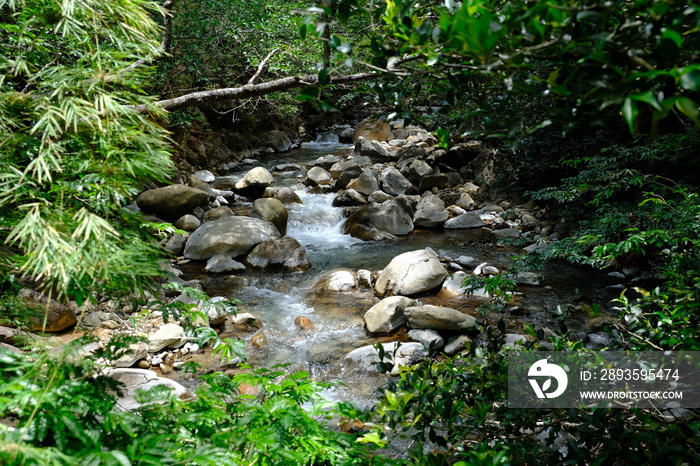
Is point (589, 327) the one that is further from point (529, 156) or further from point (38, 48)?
point (38, 48)

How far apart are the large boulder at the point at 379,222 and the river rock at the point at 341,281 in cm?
198

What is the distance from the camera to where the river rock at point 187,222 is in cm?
795

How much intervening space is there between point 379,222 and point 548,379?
6.85 metres

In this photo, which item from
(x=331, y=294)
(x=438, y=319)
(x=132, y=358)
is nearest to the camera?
(x=132, y=358)

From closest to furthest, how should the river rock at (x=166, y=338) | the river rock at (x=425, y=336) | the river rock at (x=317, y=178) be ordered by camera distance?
the river rock at (x=166, y=338), the river rock at (x=425, y=336), the river rock at (x=317, y=178)

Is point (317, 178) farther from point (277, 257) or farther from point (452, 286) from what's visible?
point (452, 286)

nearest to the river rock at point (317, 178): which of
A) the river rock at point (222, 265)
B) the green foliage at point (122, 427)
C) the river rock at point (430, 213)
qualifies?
the river rock at point (430, 213)

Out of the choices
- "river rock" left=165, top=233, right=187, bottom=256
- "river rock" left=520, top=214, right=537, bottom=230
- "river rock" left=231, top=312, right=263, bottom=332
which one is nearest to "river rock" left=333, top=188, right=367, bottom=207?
"river rock" left=520, top=214, right=537, bottom=230

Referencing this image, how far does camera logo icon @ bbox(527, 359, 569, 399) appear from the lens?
5.75 ft

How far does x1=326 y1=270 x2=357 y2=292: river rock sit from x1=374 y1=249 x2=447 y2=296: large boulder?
1.24 ft

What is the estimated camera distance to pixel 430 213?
8.91 metres

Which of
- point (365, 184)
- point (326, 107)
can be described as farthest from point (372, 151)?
point (326, 107)

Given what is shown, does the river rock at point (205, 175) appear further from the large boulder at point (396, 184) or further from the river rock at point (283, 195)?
the large boulder at point (396, 184)

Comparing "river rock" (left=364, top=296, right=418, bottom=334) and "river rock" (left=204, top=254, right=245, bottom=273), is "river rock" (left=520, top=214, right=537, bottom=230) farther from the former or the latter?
"river rock" (left=204, top=254, right=245, bottom=273)
